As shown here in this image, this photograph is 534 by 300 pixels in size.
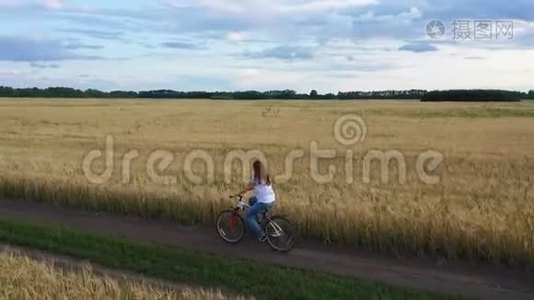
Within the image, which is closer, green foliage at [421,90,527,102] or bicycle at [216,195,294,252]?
bicycle at [216,195,294,252]

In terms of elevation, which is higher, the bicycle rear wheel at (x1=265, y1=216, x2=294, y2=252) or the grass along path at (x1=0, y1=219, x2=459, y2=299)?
the bicycle rear wheel at (x1=265, y1=216, x2=294, y2=252)

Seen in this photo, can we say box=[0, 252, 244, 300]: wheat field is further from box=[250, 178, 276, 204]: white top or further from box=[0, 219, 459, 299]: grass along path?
box=[250, 178, 276, 204]: white top

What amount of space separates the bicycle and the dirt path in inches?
6.7

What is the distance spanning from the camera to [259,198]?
13.6m

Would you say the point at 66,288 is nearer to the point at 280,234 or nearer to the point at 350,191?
the point at 280,234

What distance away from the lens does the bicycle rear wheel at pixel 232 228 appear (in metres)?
14.3

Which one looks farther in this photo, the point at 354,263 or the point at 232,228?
the point at 232,228

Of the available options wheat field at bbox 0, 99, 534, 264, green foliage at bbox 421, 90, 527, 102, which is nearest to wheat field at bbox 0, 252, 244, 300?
wheat field at bbox 0, 99, 534, 264

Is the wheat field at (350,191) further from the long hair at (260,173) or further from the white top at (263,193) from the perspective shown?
the long hair at (260,173)

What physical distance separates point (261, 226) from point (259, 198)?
0.67m

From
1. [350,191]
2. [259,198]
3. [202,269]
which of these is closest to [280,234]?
[259,198]

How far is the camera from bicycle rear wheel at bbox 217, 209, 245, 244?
14336 mm

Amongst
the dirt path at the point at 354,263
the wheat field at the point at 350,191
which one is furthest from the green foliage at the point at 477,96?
the dirt path at the point at 354,263

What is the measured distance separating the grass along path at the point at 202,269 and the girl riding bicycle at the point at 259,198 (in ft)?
4.11
